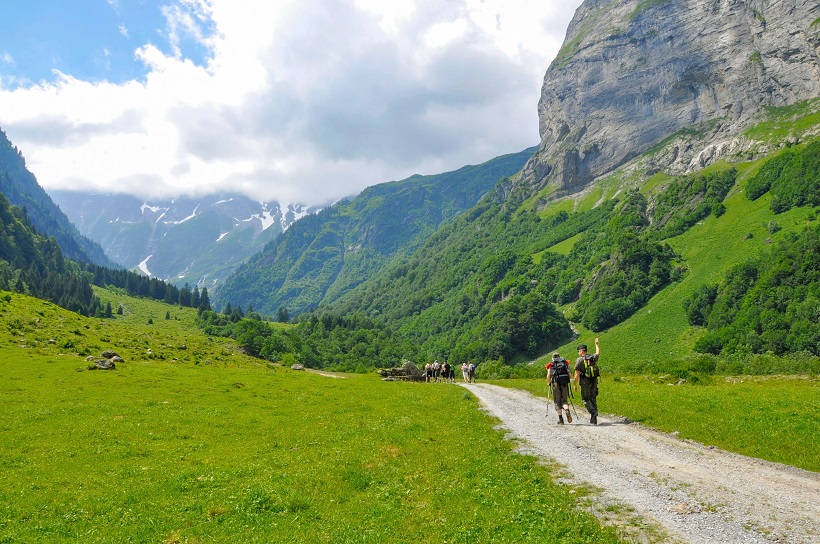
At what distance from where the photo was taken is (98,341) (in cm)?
7381

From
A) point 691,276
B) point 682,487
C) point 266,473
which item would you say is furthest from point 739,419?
point 691,276

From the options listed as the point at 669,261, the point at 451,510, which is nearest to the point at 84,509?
the point at 451,510

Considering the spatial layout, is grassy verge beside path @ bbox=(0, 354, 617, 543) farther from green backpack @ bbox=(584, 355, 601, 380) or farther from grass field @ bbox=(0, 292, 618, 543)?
green backpack @ bbox=(584, 355, 601, 380)

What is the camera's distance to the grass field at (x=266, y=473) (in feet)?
42.7

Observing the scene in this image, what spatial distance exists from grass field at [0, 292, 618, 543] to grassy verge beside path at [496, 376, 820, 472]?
818 centimetres

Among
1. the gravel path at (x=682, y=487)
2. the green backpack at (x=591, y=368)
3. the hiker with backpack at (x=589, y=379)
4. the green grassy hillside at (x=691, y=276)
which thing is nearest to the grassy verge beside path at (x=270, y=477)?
the gravel path at (x=682, y=487)

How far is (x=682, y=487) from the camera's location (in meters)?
13.5

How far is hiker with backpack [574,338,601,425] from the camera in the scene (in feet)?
84.3

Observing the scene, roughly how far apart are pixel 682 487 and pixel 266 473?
15091 mm

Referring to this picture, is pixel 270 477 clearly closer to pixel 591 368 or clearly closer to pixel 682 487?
pixel 682 487

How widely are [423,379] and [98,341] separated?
54.3 metres

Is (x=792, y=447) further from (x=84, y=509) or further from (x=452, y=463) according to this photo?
(x=84, y=509)

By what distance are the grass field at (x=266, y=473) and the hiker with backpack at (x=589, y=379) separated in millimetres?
5413

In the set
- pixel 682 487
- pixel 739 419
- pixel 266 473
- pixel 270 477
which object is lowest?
pixel 266 473
